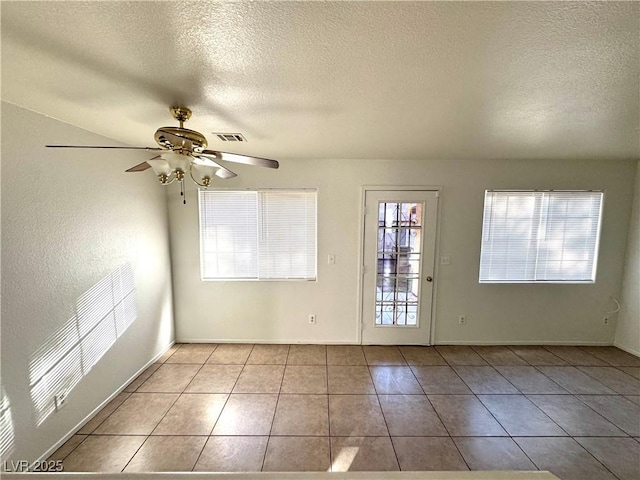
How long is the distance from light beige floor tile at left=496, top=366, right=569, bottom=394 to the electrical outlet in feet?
12.7

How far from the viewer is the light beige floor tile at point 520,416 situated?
197 cm

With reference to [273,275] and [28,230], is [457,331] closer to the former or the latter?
[273,275]

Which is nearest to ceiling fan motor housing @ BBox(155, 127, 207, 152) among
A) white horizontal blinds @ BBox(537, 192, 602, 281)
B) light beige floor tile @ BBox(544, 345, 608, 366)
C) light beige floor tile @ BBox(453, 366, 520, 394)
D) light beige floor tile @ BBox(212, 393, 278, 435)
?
light beige floor tile @ BBox(212, 393, 278, 435)

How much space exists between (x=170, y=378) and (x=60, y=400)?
89cm

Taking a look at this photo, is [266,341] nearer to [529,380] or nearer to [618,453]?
[529,380]

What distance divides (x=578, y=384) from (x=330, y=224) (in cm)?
303

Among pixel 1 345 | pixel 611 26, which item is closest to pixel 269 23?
pixel 611 26

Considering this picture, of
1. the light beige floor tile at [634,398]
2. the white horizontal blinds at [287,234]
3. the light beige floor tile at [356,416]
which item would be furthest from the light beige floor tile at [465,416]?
the white horizontal blinds at [287,234]

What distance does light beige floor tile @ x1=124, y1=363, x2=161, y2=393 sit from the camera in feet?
7.96

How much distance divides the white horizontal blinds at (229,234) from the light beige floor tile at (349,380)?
150 centimetres

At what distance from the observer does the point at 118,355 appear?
2.34 metres

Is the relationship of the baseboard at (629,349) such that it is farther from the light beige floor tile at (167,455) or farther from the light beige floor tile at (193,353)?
the light beige floor tile at (193,353)

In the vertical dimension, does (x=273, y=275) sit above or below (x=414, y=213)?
below

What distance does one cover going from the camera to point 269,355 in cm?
304
